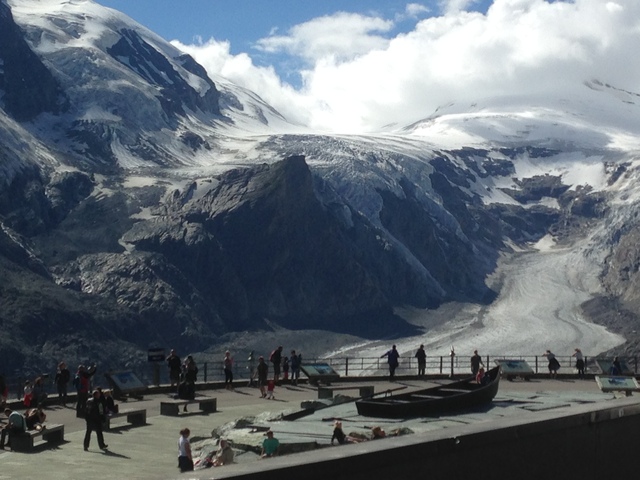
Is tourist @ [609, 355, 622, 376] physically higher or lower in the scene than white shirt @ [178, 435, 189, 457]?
higher

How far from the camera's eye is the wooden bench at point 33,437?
28453 millimetres

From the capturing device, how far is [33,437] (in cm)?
2909

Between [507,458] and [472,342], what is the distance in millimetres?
184007

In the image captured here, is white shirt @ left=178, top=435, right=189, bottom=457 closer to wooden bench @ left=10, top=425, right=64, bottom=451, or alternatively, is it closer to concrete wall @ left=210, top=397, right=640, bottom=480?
wooden bench @ left=10, top=425, right=64, bottom=451

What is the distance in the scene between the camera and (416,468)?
40.8ft

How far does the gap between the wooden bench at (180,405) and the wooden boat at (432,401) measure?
10.4 meters

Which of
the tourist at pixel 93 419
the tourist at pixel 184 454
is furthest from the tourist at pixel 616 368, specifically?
the tourist at pixel 184 454

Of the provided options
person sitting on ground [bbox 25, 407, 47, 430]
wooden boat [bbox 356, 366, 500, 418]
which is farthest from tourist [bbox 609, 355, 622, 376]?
person sitting on ground [bbox 25, 407, 47, 430]

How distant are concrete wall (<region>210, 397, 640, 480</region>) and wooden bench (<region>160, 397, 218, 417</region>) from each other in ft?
77.2

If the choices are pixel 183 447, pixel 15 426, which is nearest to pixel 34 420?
pixel 15 426

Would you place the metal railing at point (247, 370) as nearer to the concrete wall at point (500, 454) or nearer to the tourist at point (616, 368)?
the tourist at point (616, 368)

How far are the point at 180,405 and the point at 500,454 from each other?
27.7 meters

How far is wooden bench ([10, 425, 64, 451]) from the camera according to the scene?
93.4 ft

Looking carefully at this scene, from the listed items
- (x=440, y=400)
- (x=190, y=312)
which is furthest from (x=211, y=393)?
(x=190, y=312)
